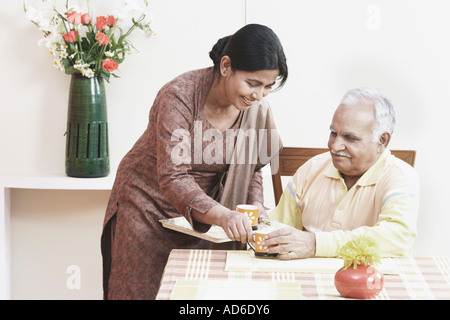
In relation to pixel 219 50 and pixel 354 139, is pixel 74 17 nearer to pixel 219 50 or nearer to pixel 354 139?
pixel 219 50

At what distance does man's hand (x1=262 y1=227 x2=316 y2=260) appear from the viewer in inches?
70.1

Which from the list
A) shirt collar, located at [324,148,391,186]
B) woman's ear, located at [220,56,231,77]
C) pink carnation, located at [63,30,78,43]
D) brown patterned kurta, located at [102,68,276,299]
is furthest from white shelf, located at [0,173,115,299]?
shirt collar, located at [324,148,391,186]

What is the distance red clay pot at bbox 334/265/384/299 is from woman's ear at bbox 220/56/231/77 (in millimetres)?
830

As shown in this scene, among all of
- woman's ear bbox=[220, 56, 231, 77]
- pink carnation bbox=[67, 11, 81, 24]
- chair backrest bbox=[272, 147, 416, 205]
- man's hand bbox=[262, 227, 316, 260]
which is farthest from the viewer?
pink carnation bbox=[67, 11, 81, 24]

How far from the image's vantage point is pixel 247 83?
6.59 feet

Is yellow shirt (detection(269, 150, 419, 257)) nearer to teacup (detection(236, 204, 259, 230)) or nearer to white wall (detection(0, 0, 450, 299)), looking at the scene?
teacup (detection(236, 204, 259, 230))

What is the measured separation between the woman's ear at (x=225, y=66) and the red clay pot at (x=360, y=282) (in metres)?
0.83

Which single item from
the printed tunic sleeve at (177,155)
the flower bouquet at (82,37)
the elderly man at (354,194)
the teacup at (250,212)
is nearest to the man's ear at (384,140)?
the elderly man at (354,194)

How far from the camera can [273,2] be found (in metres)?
3.25

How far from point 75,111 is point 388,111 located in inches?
65.6

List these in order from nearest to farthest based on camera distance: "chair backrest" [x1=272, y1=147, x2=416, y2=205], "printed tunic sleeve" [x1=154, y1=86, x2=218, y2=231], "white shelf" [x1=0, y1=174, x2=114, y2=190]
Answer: "printed tunic sleeve" [x1=154, y1=86, x2=218, y2=231]
"chair backrest" [x1=272, y1=147, x2=416, y2=205]
"white shelf" [x1=0, y1=174, x2=114, y2=190]

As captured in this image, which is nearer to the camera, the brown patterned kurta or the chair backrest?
the brown patterned kurta
